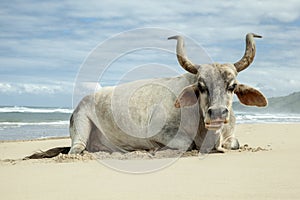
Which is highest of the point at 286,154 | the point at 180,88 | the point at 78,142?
the point at 180,88

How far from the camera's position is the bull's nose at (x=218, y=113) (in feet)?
23.3

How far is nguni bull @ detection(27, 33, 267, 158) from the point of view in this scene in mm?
7701

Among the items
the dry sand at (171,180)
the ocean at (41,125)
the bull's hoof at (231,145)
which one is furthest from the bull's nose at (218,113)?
the ocean at (41,125)

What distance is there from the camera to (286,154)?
741 cm

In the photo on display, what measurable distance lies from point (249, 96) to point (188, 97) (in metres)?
1.12

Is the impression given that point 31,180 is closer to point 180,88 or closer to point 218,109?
point 218,109

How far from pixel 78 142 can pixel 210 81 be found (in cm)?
304

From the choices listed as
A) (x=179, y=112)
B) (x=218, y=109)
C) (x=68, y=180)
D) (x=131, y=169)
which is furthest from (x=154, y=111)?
(x=68, y=180)

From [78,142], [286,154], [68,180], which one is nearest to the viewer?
[68,180]

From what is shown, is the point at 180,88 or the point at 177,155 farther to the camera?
the point at 180,88

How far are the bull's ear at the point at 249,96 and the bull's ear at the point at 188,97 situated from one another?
0.68 metres

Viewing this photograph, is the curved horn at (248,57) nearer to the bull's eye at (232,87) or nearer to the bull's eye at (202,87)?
the bull's eye at (232,87)

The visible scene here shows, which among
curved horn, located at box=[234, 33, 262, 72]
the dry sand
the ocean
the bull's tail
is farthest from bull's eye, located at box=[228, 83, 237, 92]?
the ocean

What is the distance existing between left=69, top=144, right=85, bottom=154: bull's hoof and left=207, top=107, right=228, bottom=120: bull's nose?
118 inches
